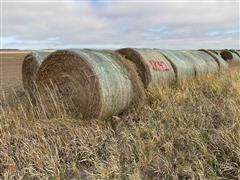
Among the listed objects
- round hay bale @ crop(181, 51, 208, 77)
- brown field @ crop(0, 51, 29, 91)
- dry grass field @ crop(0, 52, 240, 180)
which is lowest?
dry grass field @ crop(0, 52, 240, 180)

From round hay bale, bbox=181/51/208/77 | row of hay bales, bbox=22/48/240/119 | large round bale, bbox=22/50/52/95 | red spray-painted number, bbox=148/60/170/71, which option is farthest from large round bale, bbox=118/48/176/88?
round hay bale, bbox=181/51/208/77

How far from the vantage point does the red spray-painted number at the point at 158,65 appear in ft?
31.1

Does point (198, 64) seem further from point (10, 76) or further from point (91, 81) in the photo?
point (10, 76)

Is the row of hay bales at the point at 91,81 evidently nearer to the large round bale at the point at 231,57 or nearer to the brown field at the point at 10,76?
the brown field at the point at 10,76

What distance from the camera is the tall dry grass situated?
420 cm

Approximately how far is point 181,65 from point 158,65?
5.69 feet

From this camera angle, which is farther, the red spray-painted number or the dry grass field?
the red spray-painted number

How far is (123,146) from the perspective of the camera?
197 inches

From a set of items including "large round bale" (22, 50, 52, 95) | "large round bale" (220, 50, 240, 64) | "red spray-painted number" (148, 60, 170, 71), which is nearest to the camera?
"red spray-painted number" (148, 60, 170, 71)

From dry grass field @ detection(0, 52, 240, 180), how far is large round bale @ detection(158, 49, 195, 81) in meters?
4.22

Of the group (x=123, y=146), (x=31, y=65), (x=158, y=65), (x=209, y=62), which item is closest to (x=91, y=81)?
(x=123, y=146)

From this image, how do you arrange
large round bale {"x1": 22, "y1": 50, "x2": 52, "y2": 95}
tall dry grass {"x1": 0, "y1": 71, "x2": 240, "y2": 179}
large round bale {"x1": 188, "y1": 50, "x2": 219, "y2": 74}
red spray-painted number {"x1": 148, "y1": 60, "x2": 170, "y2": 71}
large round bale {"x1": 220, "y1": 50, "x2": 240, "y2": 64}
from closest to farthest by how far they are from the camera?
tall dry grass {"x1": 0, "y1": 71, "x2": 240, "y2": 179}
red spray-painted number {"x1": 148, "y1": 60, "x2": 170, "y2": 71}
large round bale {"x1": 22, "y1": 50, "x2": 52, "y2": 95}
large round bale {"x1": 188, "y1": 50, "x2": 219, "y2": 74}
large round bale {"x1": 220, "y1": 50, "x2": 240, "y2": 64}

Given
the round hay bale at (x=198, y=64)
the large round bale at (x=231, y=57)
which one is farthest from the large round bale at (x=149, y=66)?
the large round bale at (x=231, y=57)

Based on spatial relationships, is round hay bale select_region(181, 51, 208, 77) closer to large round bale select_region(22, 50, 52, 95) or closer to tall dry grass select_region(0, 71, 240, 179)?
large round bale select_region(22, 50, 52, 95)
